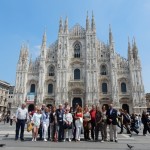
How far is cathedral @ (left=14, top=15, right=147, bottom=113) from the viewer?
36000 millimetres

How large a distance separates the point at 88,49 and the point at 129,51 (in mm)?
8038

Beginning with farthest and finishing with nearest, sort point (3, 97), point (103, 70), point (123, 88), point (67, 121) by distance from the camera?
1. point (3, 97)
2. point (103, 70)
3. point (123, 88)
4. point (67, 121)

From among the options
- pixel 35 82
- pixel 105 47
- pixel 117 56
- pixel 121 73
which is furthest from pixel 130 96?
pixel 35 82

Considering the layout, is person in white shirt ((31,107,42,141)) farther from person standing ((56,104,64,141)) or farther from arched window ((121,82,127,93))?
arched window ((121,82,127,93))

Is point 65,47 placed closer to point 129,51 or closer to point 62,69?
point 62,69

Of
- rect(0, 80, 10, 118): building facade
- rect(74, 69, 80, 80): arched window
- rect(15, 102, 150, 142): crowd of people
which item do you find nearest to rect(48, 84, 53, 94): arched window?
rect(74, 69, 80, 80): arched window

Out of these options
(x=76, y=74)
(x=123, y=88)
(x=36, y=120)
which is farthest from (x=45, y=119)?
(x=123, y=88)

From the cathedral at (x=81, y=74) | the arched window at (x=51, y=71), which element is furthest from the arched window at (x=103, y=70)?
the arched window at (x=51, y=71)

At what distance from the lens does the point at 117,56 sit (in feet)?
127

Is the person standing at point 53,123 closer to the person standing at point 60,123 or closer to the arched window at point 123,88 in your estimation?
the person standing at point 60,123

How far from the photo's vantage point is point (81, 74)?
38.4 m

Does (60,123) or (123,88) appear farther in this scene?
(123,88)

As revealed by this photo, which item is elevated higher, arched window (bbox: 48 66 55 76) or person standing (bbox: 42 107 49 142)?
arched window (bbox: 48 66 55 76)

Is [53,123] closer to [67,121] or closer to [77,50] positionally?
[67,121]
